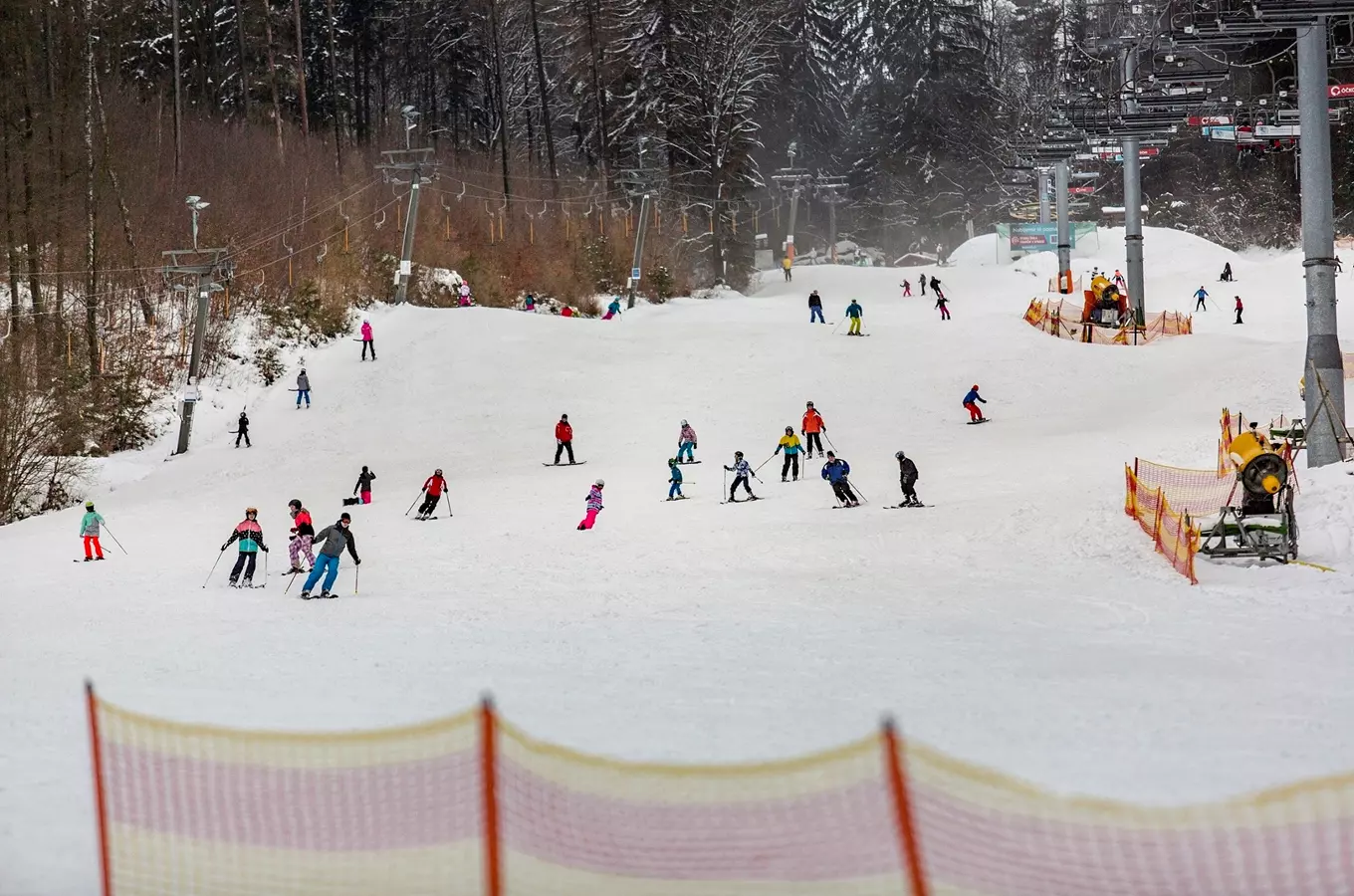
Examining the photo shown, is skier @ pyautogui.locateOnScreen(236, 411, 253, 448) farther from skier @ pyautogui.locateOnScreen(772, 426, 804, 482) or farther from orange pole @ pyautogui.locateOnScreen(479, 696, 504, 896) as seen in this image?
orange pole @ pyautogui.locateOnScreen(479, 696, 504, 896)

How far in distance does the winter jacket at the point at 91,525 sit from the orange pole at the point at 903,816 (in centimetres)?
1814

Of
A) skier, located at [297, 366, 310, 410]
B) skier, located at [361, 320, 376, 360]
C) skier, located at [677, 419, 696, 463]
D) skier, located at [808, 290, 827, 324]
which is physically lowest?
skier, located at [677, 419, 696, 463]

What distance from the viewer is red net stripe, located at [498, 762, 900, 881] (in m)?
5.88

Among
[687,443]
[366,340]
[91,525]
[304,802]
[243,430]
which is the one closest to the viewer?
[304,802]

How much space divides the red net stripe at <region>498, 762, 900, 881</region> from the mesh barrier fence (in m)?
0.01

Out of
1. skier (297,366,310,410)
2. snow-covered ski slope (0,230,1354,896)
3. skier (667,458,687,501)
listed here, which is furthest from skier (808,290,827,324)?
skier (667,458,687,501)

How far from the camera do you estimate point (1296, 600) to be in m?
13.5

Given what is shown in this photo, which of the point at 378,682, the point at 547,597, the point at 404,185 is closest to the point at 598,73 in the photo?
the point at 404,185

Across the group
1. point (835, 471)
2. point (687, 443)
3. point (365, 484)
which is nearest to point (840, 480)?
point (835, 471)

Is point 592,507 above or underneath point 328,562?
above

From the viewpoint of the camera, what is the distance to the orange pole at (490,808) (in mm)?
5820

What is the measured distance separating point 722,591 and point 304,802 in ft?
30.1

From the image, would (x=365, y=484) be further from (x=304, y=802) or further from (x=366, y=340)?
(x=304, y=802)

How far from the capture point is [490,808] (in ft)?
19.2
